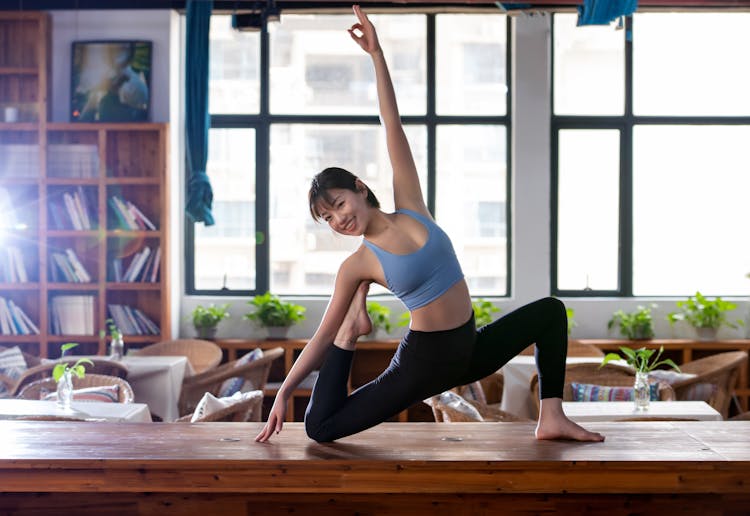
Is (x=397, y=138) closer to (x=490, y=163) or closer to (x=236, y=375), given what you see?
(x=236, y=375)

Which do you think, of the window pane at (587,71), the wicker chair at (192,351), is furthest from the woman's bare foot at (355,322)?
the window pane at (587,71)

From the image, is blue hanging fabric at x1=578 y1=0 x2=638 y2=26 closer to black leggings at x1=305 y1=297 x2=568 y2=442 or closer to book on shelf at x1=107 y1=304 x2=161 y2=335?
book on shelf at x1=107 y1=304 x2=161 y2=335

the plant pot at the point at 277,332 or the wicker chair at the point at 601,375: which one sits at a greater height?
the plant pot at the point at 277,332

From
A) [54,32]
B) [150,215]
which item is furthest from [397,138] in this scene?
[54,32]

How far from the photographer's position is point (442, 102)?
859 centimetres

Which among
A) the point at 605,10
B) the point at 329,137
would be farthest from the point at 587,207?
the point at 329,137

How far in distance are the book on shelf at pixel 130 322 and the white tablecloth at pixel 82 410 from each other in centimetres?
267

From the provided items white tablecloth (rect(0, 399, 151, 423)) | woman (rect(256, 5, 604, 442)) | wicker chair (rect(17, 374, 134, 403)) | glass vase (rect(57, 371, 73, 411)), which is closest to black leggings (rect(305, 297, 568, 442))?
woman (rect(256, 5, 604, 442))

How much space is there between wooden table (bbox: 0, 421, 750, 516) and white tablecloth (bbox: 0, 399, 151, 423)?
4.23 ft

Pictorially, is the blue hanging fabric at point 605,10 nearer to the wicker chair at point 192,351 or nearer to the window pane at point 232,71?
the window pane at point 232,71

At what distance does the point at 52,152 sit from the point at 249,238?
1760 mm

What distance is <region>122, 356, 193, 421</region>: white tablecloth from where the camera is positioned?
21.8ft

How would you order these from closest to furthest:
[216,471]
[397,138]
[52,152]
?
[216,471], [397,138], [52,152]

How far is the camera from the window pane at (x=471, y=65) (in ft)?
28.0
